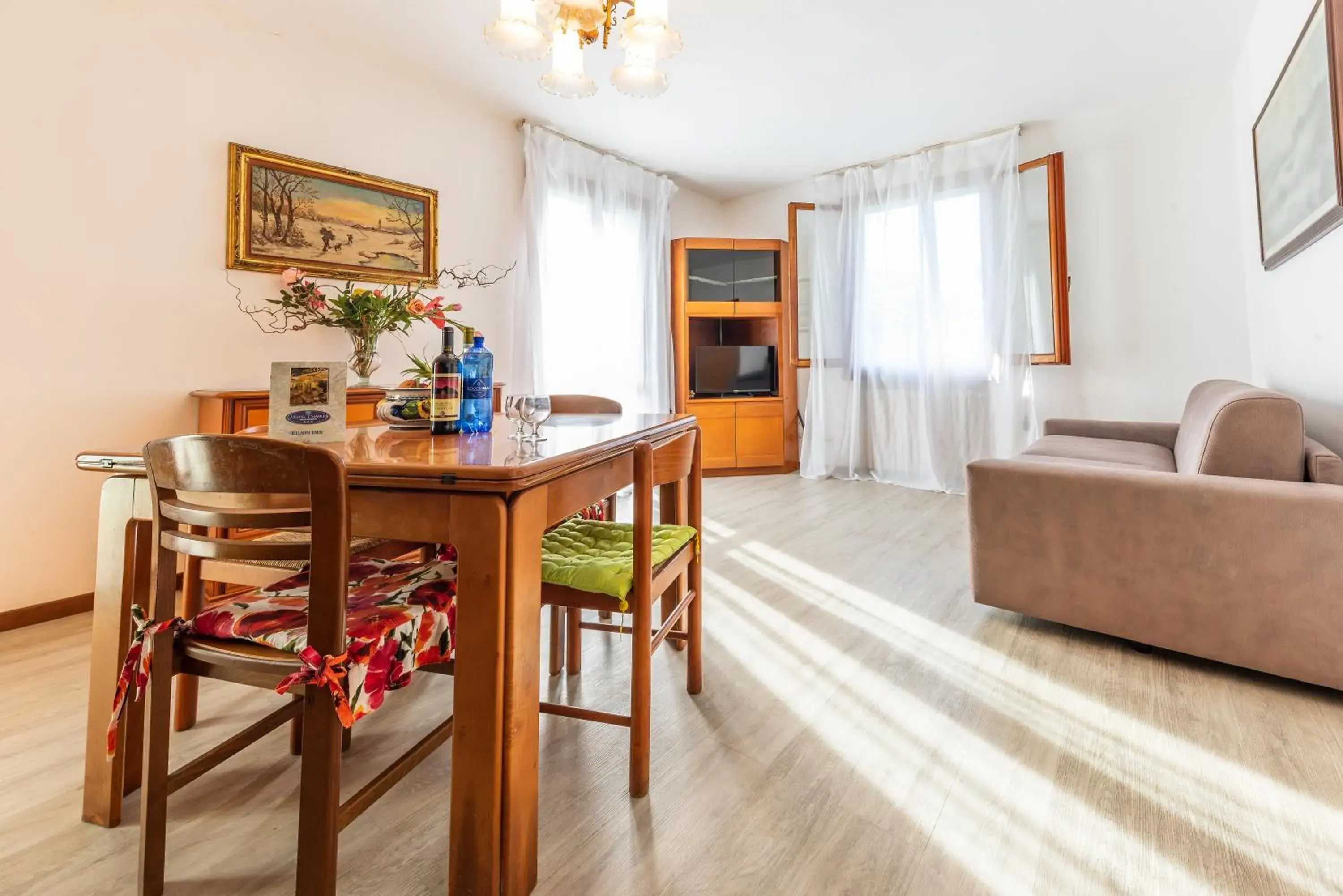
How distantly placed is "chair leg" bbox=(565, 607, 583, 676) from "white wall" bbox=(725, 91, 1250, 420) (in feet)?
13.1

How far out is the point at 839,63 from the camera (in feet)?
11.1

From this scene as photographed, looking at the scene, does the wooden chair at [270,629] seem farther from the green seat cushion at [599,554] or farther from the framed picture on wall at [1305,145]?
the framed picture on wall at [1305,145]

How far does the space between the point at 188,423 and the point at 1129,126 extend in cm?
576

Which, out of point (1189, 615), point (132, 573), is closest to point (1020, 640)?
point (1189, 615)

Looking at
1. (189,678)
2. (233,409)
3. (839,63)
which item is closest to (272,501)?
(189,678)

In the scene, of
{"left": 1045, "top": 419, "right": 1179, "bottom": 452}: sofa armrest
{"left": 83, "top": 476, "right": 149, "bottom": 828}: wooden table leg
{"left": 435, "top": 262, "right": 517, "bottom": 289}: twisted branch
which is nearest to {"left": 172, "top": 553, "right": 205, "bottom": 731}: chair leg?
{"left": 83, "top": 476, "right": 149, "bottom": 828}: wooden table leg

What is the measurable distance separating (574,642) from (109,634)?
105 centimetres

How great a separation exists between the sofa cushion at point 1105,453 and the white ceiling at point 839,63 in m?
2.14

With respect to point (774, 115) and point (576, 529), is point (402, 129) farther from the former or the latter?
point (576, 529)

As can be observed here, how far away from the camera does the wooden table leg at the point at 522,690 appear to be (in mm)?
966

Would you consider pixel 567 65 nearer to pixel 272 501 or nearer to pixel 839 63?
pixel 272 501

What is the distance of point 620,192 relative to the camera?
A: 476 centimetres

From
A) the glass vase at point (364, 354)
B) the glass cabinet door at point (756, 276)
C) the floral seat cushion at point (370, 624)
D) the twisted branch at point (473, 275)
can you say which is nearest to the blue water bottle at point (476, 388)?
the floral seat cushion at point (370, 624)

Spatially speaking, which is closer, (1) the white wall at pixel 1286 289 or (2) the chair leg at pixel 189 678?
(2) the chair leg at pixel 189 678
